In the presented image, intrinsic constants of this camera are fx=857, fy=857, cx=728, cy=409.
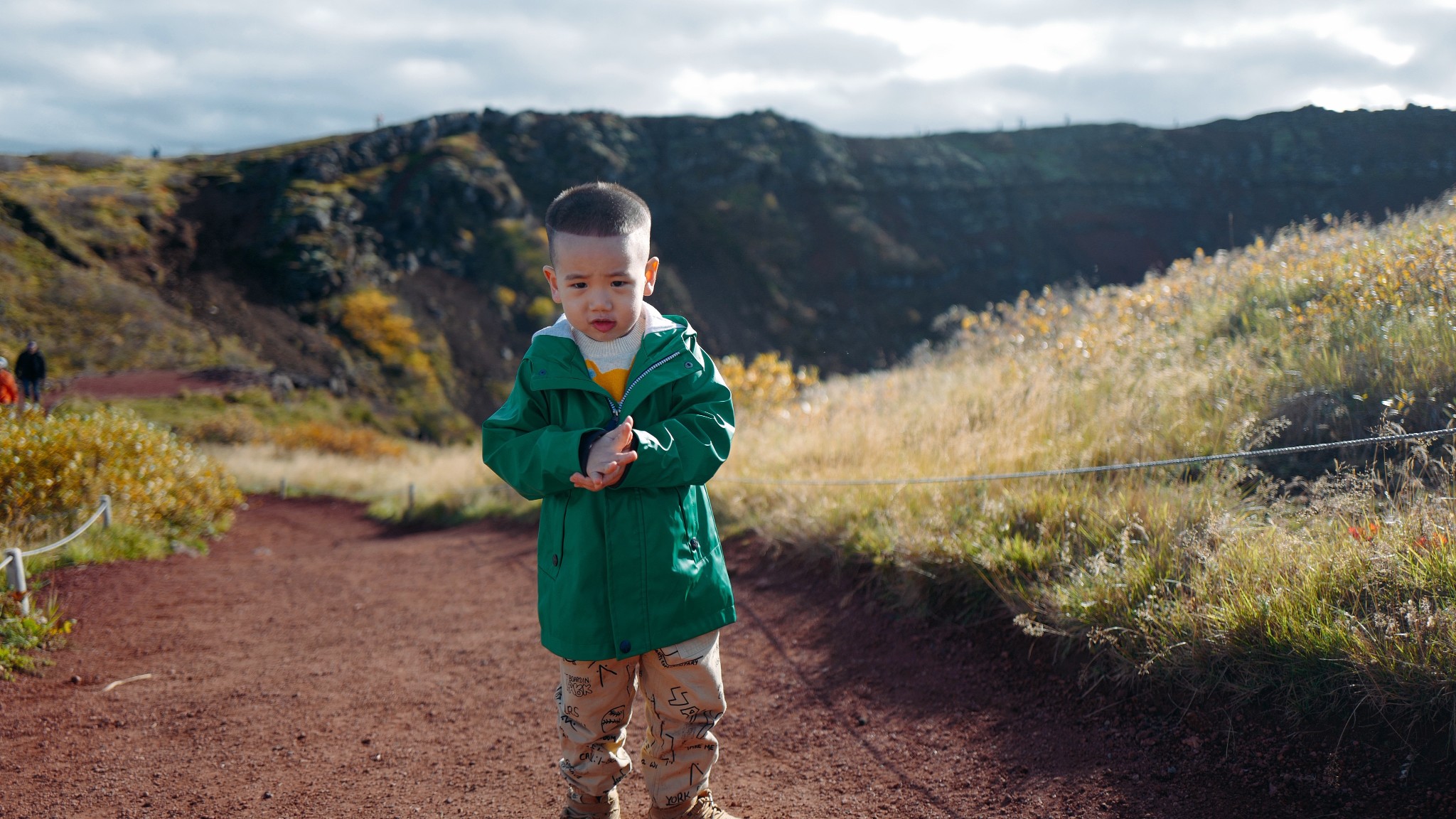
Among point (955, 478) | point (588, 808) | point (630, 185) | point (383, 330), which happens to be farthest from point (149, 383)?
point (588, 808)

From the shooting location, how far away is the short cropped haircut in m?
2.11

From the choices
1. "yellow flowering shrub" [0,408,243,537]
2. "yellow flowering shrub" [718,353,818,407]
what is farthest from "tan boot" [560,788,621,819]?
"yellow flowering shrub" [718,353,818,407]

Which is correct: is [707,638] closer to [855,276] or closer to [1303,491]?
[1303,491]

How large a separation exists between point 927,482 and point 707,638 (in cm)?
289

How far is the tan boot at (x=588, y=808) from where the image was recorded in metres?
2.33

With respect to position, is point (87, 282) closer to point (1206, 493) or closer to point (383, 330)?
point (383, 330)

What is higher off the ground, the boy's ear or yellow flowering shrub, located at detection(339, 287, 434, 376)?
the boy's ear

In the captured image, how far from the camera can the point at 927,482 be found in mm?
4883

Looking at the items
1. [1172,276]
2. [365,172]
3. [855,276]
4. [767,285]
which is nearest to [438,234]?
[365,172]

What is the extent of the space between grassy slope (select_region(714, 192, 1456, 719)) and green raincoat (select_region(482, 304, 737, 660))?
172 cm

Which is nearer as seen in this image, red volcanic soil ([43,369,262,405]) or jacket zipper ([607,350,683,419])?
jacket zipper ([607,350,683,419])

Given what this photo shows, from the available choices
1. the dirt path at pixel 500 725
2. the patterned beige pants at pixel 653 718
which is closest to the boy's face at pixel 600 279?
the patterned beige pants at pixel 653 718

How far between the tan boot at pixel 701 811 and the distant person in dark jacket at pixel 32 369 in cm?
1868

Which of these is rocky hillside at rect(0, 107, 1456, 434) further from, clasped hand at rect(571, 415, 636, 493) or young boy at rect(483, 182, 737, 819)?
clasped hand at rect(571, 415, 636, 493)
